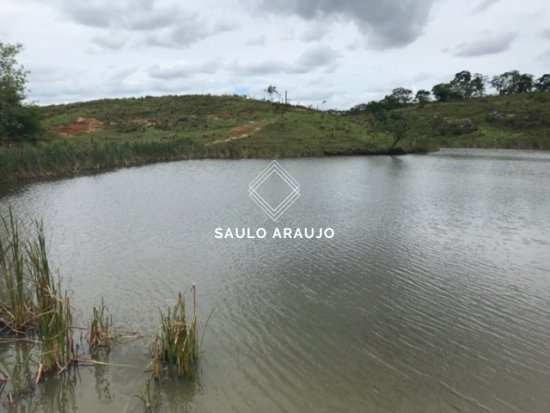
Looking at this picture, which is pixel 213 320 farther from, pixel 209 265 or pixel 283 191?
pixel 283 191

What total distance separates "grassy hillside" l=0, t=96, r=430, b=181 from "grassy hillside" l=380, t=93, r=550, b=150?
17.0m

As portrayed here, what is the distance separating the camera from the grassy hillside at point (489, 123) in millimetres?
66875

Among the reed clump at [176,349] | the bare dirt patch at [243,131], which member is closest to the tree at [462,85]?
the bare dirt patch at [243,131]

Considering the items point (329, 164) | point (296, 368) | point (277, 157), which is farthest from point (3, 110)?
point (296, 368)

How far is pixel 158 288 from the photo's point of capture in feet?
33.2

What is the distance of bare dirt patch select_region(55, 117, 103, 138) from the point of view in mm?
54072

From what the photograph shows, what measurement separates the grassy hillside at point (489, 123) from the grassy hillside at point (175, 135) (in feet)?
55.7

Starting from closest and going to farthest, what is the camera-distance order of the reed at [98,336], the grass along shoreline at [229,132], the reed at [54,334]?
1. the reed at [54,334]
2. the reed at [98,336]
3. the grass along shoreline at [229,132]

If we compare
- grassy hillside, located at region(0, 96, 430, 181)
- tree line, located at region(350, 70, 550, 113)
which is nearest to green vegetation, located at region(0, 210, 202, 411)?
grassy hillside, located at region(0, 96, 430, 181)

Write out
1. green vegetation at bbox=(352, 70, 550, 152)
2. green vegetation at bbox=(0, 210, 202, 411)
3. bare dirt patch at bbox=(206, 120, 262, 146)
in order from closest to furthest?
green vegetation at bbox=(0, 210, 202, 411) → bare dirt patch at bbox=(206, 120, 262, 146) → green vegetation at bbox=(352, 70, 550, 152)

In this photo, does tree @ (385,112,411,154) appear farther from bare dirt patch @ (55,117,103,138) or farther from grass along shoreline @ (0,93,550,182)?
bare dirt patch @ (55,117,103,138)

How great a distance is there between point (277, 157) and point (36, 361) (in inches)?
1518

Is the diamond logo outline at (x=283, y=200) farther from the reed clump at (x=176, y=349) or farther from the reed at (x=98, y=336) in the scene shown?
the reed clump at (x=176, y=349)

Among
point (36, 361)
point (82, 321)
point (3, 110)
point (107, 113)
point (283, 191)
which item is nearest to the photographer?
point (36, 361)
